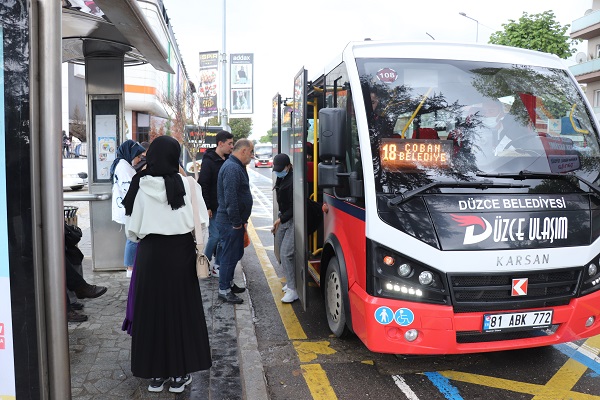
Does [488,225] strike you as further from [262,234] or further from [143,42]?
[262,234]

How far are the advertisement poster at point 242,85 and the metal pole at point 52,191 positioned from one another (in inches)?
Answer: 1255

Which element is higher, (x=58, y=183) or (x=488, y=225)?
(x=58, y=183)

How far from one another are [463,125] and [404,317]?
1.61 m

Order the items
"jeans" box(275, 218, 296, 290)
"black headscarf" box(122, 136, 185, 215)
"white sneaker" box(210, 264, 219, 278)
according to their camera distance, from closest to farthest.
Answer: "black headscarf" box(122, 136, 185, 215) < "jeans" box(275, 218, 296, 290) < "white sneaker" box(210, 264, 219, 278)

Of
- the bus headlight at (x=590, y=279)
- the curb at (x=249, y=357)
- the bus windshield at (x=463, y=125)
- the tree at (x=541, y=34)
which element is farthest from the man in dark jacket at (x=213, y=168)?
the tree at (x=541, y=34)

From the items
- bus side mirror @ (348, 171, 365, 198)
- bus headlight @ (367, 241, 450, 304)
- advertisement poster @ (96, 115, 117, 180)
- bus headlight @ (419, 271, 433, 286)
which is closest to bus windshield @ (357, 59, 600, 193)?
bus side mirror @ (348, 171, 365, 198)

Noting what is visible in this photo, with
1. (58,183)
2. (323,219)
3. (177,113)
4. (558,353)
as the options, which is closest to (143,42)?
(323,219)

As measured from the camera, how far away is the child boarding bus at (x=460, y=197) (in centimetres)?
352

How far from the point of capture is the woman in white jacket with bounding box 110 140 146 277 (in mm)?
5801

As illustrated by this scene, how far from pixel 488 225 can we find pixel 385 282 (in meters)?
0.83

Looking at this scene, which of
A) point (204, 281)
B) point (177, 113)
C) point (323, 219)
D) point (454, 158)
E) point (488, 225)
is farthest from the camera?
point (177, 113)

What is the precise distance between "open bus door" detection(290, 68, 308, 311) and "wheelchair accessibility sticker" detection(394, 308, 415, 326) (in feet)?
4.58

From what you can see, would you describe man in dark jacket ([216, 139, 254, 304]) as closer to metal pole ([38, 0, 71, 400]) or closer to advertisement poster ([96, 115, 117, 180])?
advertisement poster ([96, 115, 117, 180])

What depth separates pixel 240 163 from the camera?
5.49 metres
